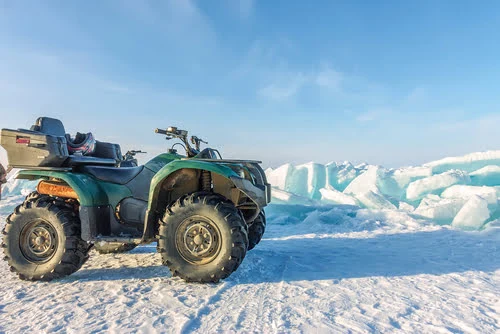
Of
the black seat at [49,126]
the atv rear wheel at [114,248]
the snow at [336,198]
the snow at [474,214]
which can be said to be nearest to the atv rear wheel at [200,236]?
the atv rear wheel at [114,248]

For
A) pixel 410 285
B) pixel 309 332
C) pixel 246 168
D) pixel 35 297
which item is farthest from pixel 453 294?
pixel 35 297

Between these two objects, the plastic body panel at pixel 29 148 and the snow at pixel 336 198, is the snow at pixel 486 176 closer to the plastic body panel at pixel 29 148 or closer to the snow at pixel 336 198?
the snow at pixel 336 198

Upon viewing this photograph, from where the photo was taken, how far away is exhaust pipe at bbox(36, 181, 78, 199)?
363cm

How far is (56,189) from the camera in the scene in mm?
3674

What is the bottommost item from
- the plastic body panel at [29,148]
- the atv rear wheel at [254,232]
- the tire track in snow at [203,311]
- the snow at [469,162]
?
the tire track in snow at [203,311]

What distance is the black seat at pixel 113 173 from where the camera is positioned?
3748 mm

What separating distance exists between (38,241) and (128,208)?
94 cm

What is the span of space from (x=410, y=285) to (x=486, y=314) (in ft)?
2.32

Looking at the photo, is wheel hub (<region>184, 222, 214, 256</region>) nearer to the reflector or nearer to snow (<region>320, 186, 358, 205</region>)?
the reflector

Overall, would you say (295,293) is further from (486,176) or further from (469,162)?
(469,162)

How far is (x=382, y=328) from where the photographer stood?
7.16ft

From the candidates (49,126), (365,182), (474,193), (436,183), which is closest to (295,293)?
(49,126)

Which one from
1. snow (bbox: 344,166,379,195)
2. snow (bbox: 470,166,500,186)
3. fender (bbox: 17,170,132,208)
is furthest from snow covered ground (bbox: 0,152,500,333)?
snow (bbox: 470,166,500,186)

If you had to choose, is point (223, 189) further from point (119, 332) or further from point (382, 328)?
point (382, 328)
